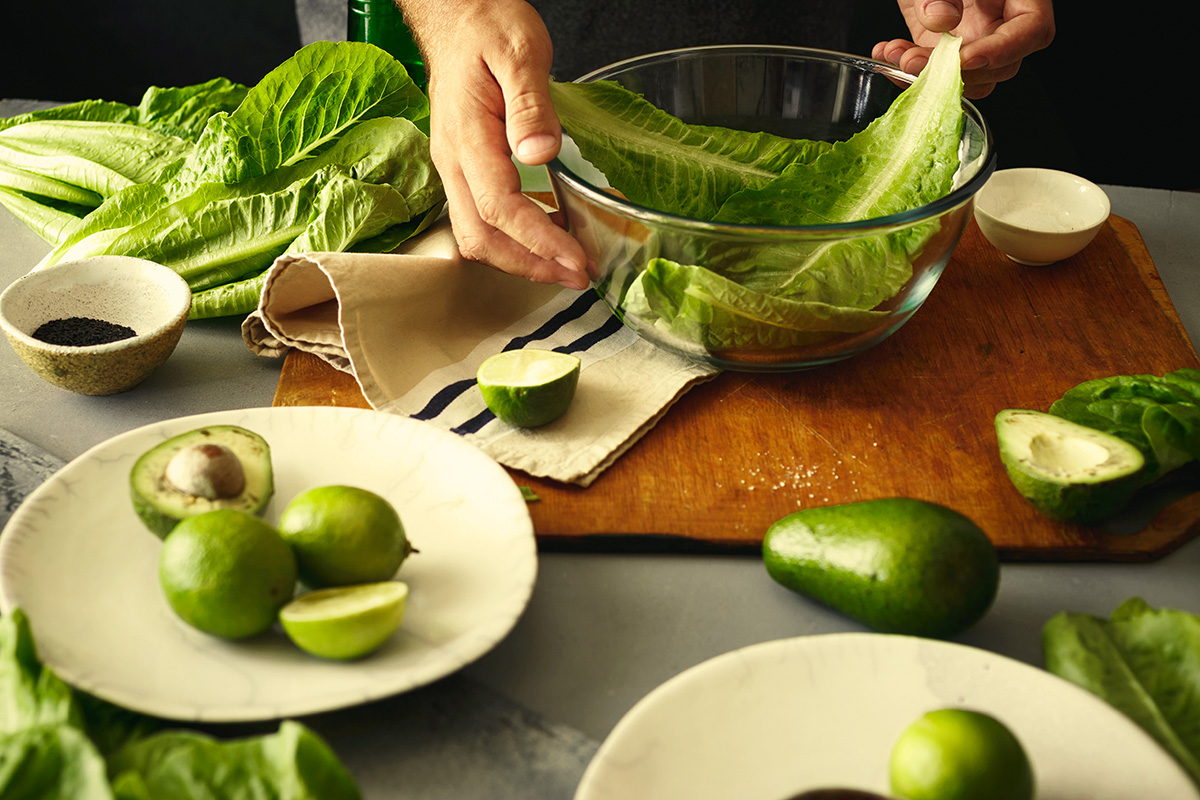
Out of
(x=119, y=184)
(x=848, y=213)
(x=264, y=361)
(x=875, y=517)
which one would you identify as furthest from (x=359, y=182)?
(x=875, y=517)

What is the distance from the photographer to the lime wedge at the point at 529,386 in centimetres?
120

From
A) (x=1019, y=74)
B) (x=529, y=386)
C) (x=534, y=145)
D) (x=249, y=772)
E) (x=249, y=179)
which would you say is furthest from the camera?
(x=1019, y=74)

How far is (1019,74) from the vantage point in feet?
8.09

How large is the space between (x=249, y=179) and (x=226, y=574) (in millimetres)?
935

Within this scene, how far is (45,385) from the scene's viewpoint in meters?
1.35

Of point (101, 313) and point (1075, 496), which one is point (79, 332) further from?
point (1075, 496)

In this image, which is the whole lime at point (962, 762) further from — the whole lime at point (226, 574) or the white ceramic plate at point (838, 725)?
the whole lime at point (226, 574)

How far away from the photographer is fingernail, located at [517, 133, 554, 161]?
1.29 meters

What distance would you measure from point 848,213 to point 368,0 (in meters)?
1.09

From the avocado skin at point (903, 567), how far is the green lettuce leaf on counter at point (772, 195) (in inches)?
14.6

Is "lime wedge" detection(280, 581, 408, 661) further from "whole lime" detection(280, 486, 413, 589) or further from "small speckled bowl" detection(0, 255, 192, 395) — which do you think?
"small speckled bowl" detection(0, 255, 192, 395)

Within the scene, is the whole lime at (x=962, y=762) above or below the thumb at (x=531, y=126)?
below

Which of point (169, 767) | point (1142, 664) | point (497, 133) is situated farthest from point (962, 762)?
point (497, 133)

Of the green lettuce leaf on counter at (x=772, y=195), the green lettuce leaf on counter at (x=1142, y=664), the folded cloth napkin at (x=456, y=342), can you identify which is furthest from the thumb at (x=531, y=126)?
the green lettuce leaf on counter at (x=1142, y=664)
